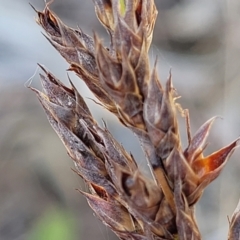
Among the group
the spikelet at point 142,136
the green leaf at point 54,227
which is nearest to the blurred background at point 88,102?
the green leaf at point 54,227

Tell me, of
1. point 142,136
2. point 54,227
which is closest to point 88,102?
point 54,227

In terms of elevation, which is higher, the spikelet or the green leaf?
the spikelet

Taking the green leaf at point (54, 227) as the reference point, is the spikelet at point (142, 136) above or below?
above

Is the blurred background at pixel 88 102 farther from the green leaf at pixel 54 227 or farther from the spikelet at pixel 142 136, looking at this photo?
the spikelet at pixel 142 136

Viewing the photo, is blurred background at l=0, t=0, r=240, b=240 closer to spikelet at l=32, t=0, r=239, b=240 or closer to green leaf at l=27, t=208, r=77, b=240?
green leaf at l=27, t=208, r=77, b=240

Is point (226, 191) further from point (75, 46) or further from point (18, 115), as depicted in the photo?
point (75, 46)

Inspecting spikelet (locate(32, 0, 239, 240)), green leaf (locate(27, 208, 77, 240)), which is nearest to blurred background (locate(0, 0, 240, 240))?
green leaf (locate(27, 208, 77, 240))
